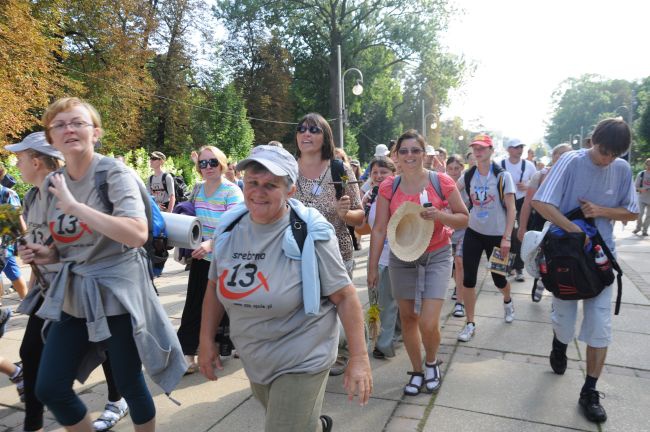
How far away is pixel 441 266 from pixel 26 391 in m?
2.70

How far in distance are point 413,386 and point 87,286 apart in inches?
91.0

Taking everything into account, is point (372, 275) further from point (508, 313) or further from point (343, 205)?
point (508, 313)

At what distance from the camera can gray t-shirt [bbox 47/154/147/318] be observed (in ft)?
7.64

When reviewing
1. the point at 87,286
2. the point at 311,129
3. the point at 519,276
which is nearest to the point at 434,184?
the point at 311,129

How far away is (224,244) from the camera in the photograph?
2158 mm

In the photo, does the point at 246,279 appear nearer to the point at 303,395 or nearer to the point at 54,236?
the point at 303,395

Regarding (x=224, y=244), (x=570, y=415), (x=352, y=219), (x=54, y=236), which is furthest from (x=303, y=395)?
(x=570, y=415)

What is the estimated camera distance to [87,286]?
2.32 meters

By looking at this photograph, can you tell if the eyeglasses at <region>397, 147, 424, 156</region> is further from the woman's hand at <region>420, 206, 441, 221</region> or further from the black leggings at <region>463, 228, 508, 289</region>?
the black leggings at <region>463, 228, 508, 289</region>

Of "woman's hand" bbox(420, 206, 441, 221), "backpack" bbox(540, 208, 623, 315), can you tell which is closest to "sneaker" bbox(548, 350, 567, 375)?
"backpack" bbox(540, 208, 623, 315)

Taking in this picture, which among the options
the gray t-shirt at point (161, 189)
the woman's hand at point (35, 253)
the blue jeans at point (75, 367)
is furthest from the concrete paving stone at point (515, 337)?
the gray t-shirt at point (161, 189)

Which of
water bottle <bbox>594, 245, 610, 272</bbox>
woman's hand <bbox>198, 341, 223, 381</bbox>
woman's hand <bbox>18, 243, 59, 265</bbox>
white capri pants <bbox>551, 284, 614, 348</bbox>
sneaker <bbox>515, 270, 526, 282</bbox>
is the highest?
woman's hand <bbox>18, 243, 59, 265</bbox>

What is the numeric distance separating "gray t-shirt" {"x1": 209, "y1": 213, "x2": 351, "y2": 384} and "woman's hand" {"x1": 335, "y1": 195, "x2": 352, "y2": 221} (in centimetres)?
136

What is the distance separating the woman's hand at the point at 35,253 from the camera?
2.34 metres
